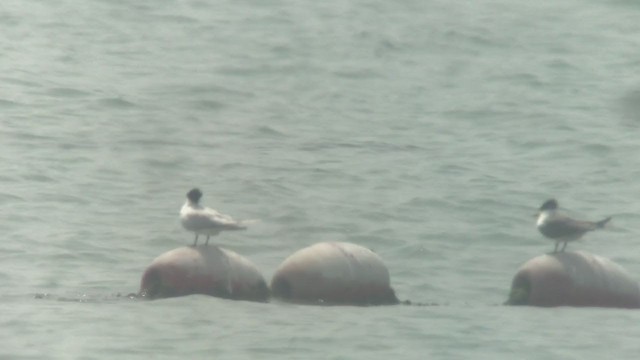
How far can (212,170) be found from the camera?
39.5 metres

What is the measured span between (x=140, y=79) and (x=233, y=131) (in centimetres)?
508

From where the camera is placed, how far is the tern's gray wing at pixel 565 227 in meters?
24.6

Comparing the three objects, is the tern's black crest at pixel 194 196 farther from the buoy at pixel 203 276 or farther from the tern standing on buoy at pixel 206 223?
the buoy at pixel 203 276

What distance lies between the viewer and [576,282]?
77.6 feet

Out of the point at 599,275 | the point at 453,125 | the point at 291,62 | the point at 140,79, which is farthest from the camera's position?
the point at 291,62

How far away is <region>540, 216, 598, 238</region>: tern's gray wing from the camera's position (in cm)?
2464

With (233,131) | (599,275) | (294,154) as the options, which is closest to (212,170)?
(294,154)

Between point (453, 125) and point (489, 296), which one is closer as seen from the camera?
point (489, 296)

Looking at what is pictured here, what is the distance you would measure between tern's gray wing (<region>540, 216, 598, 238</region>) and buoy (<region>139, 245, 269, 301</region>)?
13.0 feet

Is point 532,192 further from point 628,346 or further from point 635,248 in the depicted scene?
point 628,346

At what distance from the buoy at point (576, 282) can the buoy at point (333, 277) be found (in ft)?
6.30

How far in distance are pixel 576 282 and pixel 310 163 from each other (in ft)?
55.4

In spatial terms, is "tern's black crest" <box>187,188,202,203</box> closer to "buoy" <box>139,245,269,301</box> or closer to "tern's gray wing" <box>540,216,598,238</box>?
"buoy" <box>139,245,269,301</box>

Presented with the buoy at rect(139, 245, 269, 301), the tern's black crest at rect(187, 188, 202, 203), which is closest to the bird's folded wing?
the buoy at rect(139, 245, 269, 301)
